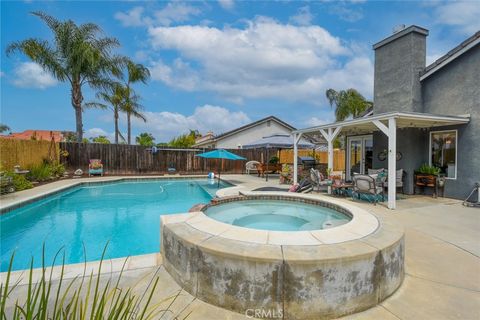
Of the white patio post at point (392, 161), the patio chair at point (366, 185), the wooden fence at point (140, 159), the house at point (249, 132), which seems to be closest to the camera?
the white patio post at point (392, 161)

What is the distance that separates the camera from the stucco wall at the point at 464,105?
321 inches

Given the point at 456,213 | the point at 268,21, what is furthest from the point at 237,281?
the point at 268,21

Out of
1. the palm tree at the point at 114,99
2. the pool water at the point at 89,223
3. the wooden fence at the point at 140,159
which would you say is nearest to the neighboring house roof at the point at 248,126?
the wooden fence at the point at 140,159

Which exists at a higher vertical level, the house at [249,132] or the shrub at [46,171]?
the house at [249,132]

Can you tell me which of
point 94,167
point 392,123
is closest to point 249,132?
point 94,167

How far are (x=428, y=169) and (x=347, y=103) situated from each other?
16154mm

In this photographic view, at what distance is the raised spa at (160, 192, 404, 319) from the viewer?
258cm

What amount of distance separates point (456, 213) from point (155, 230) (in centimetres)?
814

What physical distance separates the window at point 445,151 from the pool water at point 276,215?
6335mm

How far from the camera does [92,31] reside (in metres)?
16.0

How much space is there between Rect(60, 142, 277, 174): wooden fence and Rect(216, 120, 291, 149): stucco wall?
4.51m

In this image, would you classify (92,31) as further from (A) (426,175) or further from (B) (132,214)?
(A) (426,175)

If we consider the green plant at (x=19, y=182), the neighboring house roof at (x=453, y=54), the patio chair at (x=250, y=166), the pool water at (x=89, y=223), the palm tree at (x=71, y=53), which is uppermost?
the palm tree at (x=71, y=53)

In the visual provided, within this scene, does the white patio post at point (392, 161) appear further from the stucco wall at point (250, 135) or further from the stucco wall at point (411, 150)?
the stucco wall at point (250, 135)
